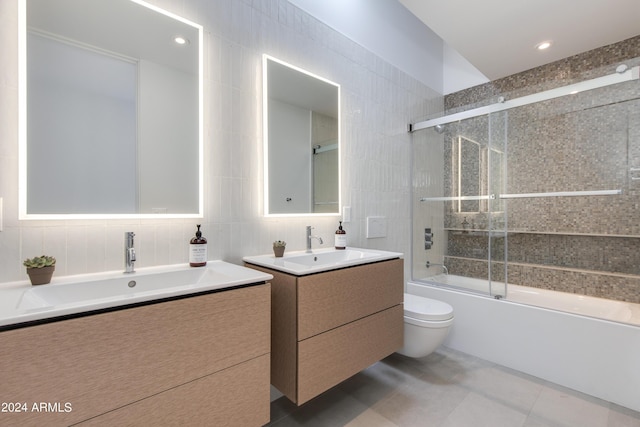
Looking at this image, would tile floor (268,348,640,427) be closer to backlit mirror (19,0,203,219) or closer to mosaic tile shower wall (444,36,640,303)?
mosaic tile shower wall (444,36,640,303)

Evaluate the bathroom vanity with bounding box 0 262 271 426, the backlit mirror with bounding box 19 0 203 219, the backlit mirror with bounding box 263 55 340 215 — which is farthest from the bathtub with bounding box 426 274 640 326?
the backlit mirror with bounding box 19 0 203 219

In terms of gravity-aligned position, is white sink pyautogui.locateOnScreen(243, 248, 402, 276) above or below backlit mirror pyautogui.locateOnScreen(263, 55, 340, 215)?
below

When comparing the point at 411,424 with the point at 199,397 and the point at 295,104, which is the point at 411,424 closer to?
the point at 199,397

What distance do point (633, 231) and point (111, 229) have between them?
331cm

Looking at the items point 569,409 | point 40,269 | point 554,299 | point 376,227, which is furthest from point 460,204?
point 40,269

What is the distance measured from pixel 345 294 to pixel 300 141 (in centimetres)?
100

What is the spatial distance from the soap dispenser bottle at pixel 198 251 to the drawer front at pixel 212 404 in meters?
0.51

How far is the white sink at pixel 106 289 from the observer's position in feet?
2.46

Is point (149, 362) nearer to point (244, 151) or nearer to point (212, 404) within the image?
point (212, 404)

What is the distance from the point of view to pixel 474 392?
177cm

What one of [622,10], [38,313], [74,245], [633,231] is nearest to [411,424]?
[38,313]

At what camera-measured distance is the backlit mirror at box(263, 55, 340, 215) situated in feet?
5.61

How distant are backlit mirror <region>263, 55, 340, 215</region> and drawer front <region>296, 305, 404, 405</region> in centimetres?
76

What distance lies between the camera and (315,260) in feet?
5.84
